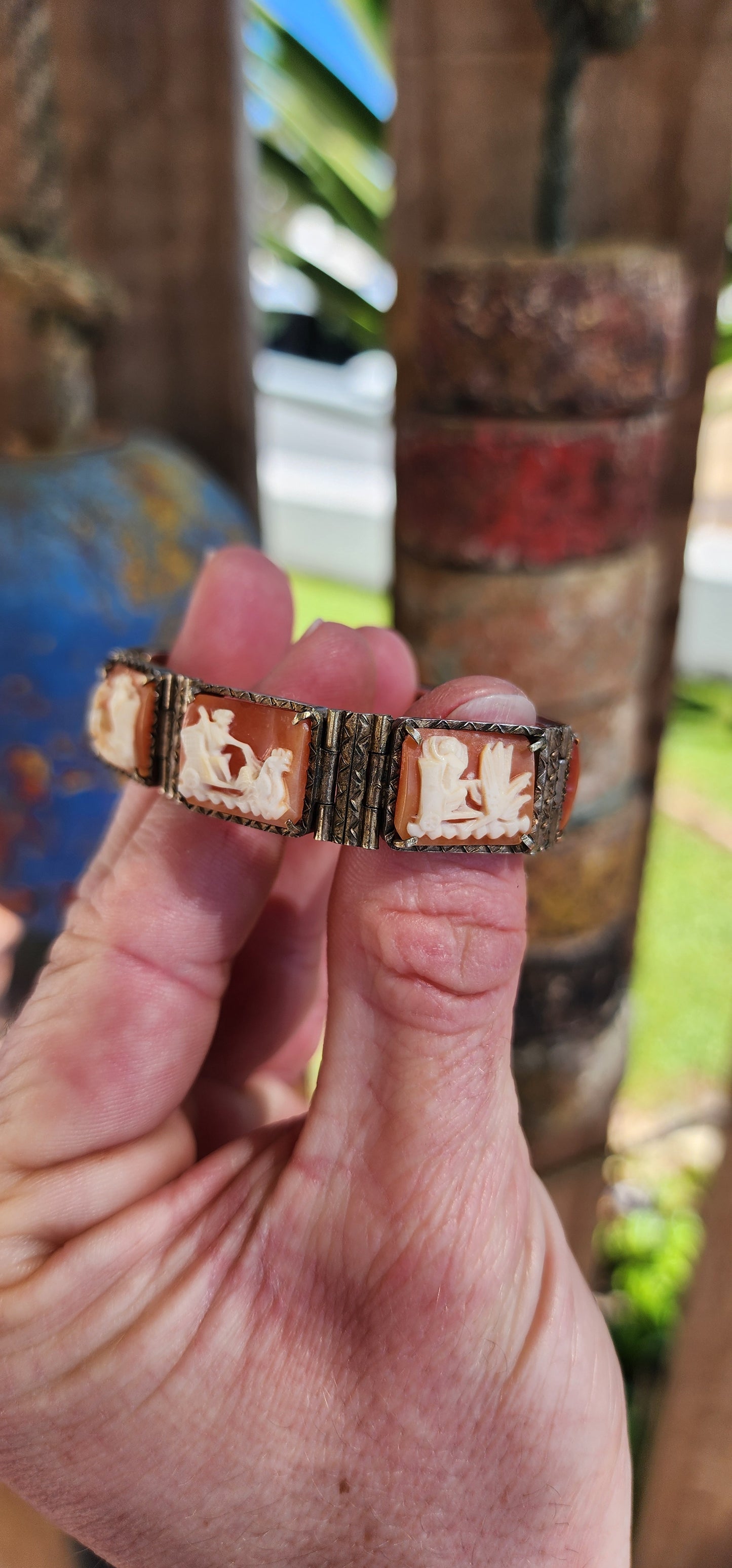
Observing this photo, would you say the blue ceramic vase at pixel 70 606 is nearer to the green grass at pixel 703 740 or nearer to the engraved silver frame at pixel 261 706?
the engraved silver frame at pixel 261 706

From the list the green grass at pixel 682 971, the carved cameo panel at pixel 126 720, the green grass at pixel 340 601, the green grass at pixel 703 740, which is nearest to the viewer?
the carved cameo panel at pixel 126 720

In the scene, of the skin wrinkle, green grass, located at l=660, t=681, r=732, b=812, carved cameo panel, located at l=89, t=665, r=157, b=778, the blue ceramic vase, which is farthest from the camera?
green grass, located at l=660, t=681, r=732, b=812

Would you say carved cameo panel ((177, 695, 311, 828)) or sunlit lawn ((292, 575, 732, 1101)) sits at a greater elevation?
carved cameo panel ((177, 695, 311, 828))

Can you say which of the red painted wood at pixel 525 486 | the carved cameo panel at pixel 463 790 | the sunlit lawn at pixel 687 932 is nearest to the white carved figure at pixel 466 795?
the carved cameo panel at pixel 463 790

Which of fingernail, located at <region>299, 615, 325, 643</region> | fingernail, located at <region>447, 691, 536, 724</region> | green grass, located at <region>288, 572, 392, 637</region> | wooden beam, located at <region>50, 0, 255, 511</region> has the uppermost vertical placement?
wooden beam, located at <region>50, 0, 255, 511</region>

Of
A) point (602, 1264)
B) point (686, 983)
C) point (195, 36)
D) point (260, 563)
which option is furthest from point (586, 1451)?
point (686, 983)

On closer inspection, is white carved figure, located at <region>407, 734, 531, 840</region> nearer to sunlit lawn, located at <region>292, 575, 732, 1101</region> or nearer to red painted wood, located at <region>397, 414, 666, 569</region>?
red painted wood, located at <region>397, 414, 666, 569</region>

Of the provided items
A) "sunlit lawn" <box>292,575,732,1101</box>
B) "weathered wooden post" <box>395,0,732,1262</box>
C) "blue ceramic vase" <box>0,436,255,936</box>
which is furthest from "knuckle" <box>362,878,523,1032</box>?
"sunlit lawn" <box>292,575,732,1101</box>
